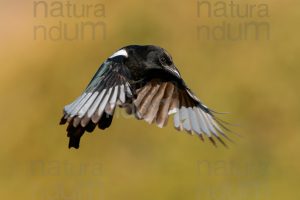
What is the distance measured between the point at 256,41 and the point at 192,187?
3121 millimetres

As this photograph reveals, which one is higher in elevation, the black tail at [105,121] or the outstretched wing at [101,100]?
the outstretched wing at [101,100]

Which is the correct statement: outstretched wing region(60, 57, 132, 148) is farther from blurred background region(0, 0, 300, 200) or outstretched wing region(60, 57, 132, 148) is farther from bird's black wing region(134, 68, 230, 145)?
blurred background region(0, 0, 300, 200)

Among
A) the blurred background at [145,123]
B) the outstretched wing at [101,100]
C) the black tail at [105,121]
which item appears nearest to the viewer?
the outstretched wing at [101,100]

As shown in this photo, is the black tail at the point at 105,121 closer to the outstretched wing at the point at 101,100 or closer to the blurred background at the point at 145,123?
the outstretched wing at the point at 101,100

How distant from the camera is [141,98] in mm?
9445

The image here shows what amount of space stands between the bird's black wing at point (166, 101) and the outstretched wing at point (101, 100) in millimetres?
457

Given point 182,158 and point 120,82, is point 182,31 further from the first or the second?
point 120,82

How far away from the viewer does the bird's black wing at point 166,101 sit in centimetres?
923

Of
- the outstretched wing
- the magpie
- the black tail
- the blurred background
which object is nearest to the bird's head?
the magpie

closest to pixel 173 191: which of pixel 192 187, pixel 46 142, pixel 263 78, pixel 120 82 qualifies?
pixel 192 187

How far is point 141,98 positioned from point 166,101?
0.21m

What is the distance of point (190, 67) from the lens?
14.0 m

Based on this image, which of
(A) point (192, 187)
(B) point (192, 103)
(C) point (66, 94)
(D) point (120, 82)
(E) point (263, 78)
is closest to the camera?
(D) point (120, 82)

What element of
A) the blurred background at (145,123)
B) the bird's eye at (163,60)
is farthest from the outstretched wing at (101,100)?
the blurred background at (145,123)
